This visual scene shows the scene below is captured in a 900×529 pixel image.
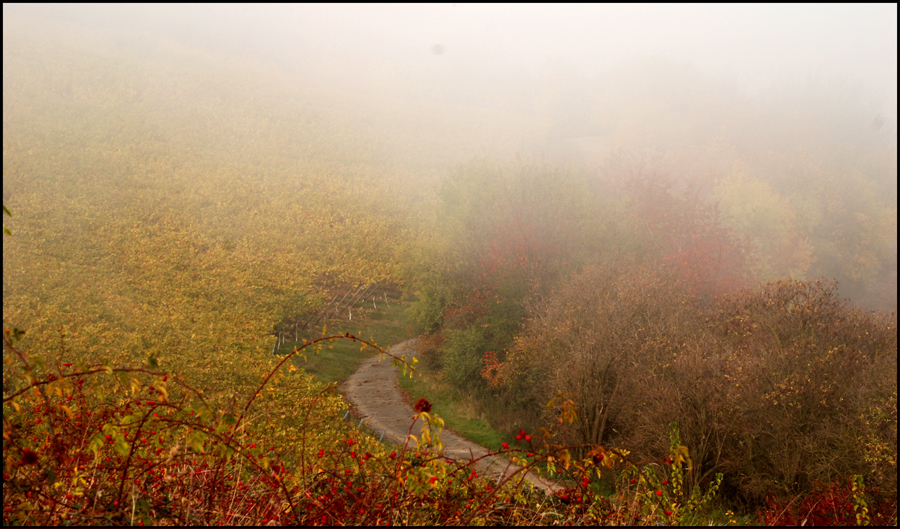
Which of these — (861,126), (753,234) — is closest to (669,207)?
(753,234)

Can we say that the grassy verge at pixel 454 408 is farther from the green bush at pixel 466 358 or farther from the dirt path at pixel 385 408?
the green bush at pixel 466 358

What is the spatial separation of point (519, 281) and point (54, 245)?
1995cm

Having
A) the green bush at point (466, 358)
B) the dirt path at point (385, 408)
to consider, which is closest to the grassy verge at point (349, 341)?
the dirt path at point (385, 408)

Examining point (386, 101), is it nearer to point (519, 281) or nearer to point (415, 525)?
point (519, 281)

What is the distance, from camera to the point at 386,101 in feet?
172

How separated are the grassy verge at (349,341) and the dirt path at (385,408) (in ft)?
2.14

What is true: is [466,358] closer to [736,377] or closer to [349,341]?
[349,341]

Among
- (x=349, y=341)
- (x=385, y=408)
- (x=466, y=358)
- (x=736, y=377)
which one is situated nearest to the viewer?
(x=736, y=377)

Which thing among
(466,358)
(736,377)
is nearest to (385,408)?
(466,358)

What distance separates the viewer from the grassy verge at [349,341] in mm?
22234

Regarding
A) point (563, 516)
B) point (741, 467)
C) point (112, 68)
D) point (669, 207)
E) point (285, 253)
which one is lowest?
point (741, 467)

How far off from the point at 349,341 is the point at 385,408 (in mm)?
4548

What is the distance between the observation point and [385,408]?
22031mm

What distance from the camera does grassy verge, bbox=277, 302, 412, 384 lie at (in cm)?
2223
